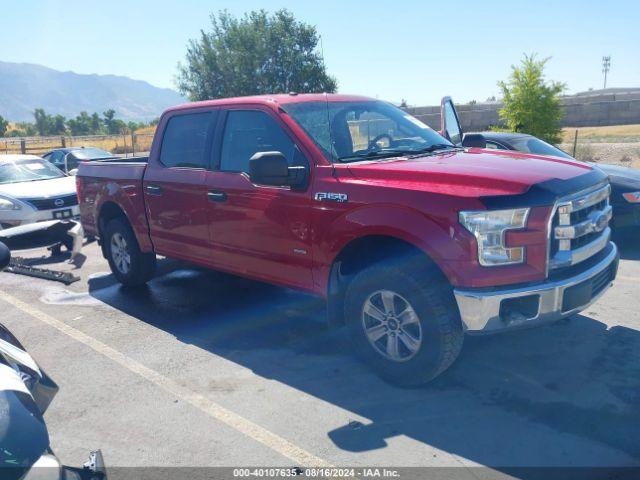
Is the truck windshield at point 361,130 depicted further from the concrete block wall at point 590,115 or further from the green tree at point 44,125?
the green tree at point 44,125

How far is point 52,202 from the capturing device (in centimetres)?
1010

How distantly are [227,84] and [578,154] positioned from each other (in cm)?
2611

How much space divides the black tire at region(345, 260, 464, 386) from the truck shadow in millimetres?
158

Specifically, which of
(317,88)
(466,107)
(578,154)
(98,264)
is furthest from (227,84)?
(98,264)

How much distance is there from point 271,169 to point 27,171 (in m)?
8.92

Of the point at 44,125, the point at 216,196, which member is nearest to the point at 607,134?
the point at 216,196

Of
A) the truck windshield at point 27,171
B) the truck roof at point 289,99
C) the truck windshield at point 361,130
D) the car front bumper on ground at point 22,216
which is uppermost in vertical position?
the truck roof at point 289,99

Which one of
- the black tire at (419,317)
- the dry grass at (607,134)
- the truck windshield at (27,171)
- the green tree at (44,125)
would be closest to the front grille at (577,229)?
the black tire at (419,317)

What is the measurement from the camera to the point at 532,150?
8562 millimetres

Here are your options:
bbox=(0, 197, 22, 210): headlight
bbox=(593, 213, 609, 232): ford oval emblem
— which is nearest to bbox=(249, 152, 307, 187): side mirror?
bbox=(593, 213, 609, 232): ford oval emblem

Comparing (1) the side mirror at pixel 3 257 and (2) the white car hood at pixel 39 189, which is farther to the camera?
(2) the white car hood at pixel 39 189

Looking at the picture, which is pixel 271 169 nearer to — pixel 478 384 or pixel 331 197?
pixel 331 197

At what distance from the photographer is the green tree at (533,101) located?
1664 cm

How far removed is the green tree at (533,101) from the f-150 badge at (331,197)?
46.1 feet
